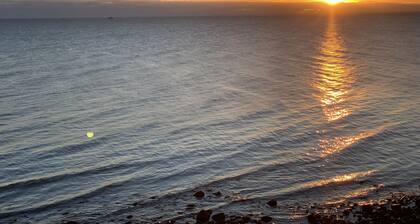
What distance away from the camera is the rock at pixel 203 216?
2575 centimetres

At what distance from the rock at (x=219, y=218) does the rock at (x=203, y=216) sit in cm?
36

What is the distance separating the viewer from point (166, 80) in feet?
260

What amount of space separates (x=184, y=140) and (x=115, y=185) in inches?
444

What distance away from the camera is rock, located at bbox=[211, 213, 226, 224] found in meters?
25.6

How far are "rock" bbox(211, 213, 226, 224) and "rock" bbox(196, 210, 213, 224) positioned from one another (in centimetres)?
36

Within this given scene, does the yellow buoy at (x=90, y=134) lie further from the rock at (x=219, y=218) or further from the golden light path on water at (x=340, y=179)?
the golden light path on water at (x=340, y=179)

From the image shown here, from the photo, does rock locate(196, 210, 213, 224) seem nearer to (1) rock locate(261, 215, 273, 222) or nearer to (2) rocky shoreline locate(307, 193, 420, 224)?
(1) rock locate(261, 215, 273, 222)

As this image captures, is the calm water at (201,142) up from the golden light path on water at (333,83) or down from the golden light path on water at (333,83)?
up

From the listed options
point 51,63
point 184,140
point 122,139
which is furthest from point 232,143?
point 51,63

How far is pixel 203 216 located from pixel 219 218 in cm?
93

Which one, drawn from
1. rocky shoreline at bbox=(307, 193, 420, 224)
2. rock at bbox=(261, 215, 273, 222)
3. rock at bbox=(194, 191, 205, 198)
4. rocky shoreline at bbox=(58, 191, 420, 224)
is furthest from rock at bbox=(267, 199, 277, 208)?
rock at bbox=(194, 191, 205, 198)

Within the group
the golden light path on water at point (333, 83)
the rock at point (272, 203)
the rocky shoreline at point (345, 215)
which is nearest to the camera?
the rocky shoreline at point (345, 215)

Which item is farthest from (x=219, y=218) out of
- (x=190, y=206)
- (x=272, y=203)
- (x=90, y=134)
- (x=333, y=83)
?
(x=333, y=83)

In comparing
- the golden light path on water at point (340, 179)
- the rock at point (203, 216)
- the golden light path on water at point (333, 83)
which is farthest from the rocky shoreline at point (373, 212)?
the golden light path on water at point (333, 83)
